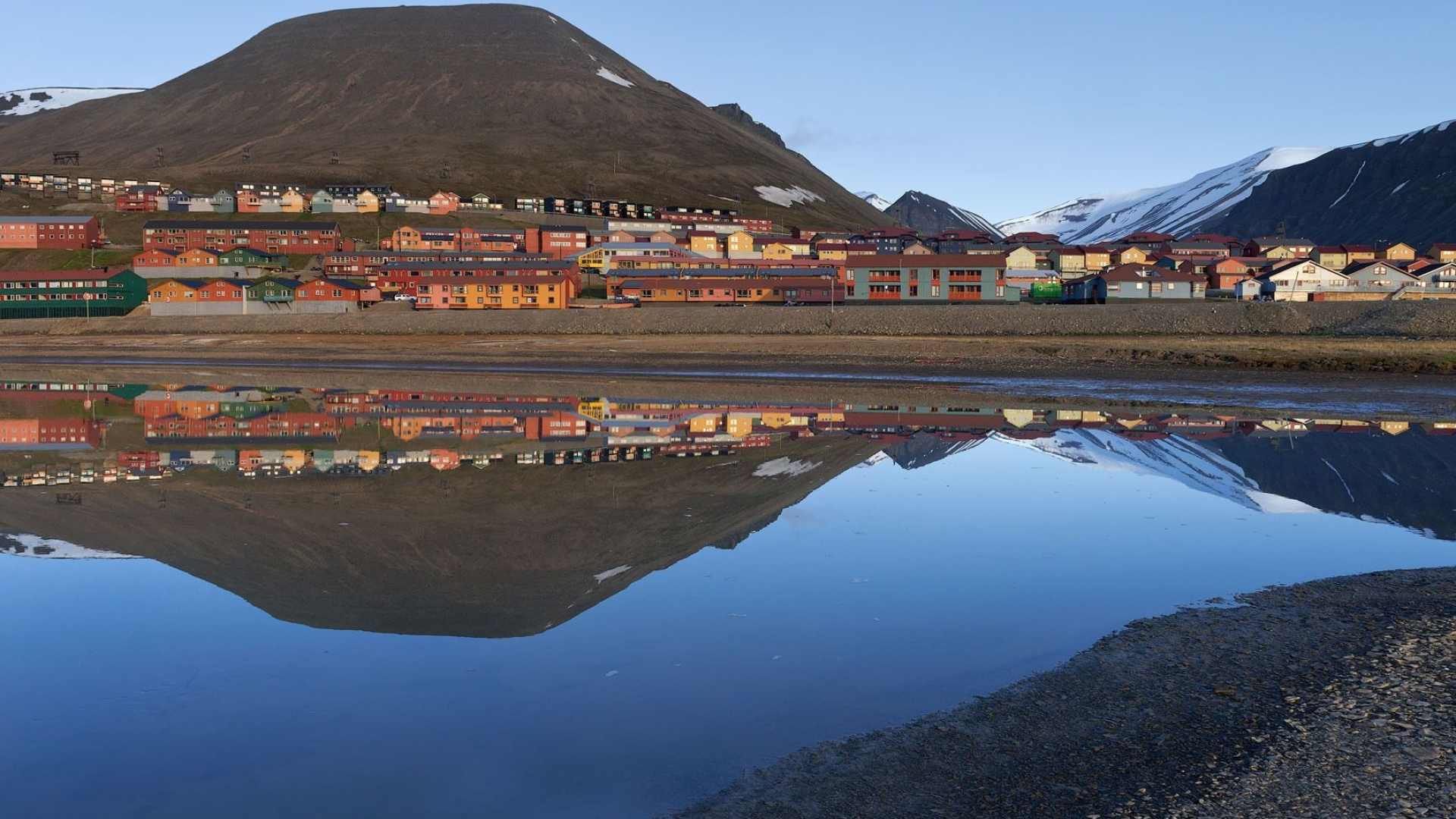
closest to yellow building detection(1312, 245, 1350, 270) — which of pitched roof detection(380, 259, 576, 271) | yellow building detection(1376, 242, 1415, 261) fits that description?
yellow building detection(1376, 242, 1415, 261)

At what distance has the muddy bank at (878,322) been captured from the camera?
5725 centimetres

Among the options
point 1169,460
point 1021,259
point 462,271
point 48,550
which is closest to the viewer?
point 48,550

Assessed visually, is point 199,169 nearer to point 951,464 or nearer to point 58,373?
point 58,373

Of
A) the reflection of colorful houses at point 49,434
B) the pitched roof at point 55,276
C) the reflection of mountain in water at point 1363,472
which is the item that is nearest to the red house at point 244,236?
the pitched roof at point 55,276

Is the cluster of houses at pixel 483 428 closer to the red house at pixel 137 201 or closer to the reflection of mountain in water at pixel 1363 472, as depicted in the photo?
the reflection of mountain in water at pixel 1363 472

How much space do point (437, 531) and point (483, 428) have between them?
14.0m


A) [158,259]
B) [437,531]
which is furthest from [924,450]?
[158,259]

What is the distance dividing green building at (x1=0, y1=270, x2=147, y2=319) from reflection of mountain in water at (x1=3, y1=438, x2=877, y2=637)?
82.1 m

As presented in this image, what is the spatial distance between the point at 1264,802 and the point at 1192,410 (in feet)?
96.8

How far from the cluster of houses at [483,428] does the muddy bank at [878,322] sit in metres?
28.0

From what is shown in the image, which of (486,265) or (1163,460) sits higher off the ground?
(486,265)

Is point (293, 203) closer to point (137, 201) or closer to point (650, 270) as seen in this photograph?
point (137, 201)

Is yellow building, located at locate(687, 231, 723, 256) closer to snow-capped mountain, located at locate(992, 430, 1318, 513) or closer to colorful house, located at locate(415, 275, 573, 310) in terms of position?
colorful house, located at locate(415, 275, 573, 310)

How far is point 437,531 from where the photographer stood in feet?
53.1
